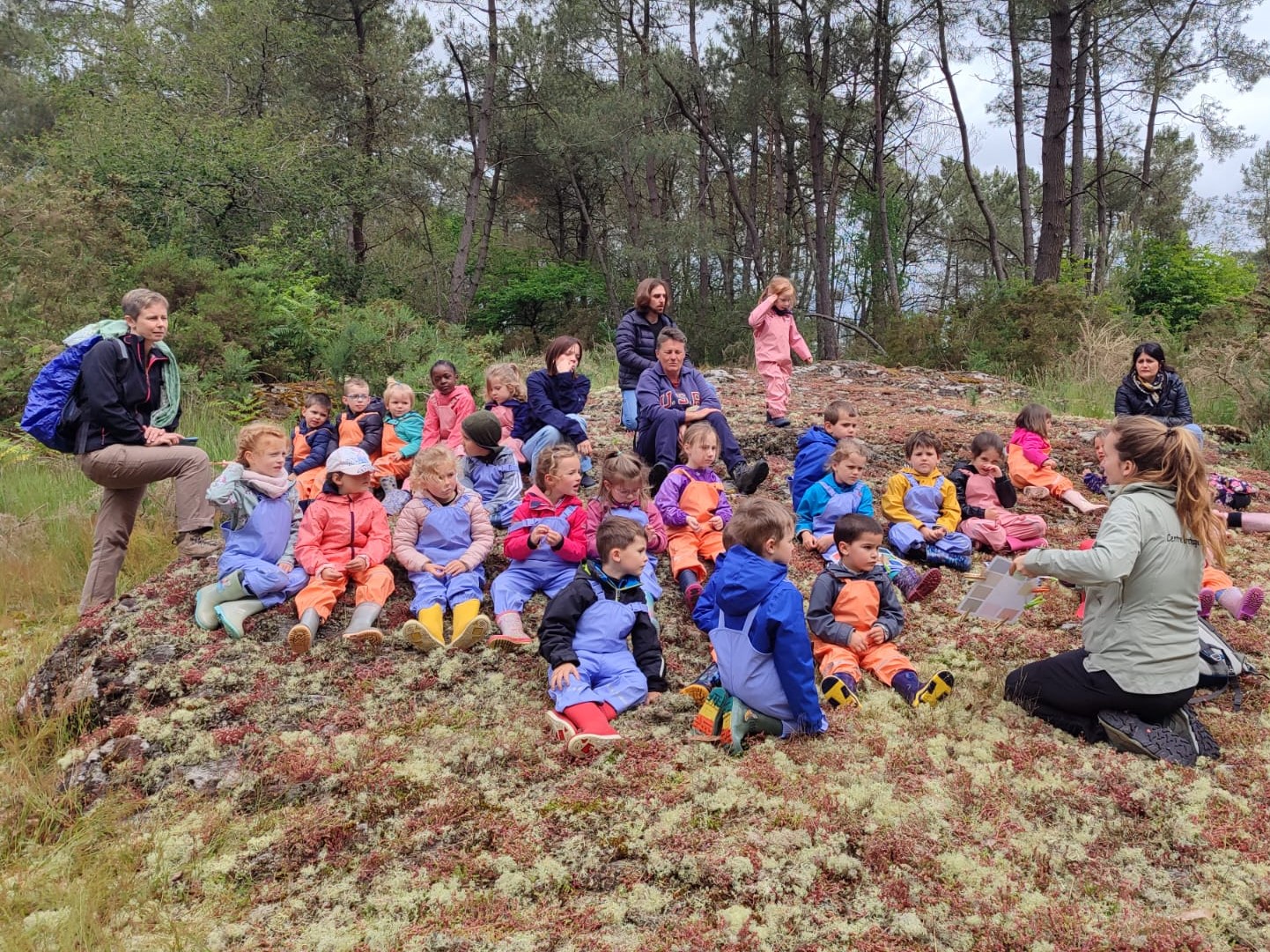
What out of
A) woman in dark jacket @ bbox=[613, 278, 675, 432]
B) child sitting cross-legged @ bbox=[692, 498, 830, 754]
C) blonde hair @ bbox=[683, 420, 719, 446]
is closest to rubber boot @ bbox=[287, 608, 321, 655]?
child sitting cross-legged @ bbox=[692, 498, 830, 754]

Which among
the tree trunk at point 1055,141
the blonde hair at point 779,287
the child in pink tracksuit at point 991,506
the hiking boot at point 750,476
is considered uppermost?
the tree trunk at point 1055,141

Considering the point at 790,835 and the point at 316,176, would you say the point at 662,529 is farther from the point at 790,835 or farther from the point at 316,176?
the point at 316,176

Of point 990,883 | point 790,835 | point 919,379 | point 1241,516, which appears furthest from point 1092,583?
point 919,379

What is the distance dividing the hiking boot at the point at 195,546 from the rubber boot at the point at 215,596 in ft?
2.01

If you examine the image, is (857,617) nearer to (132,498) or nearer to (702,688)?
(702,688)

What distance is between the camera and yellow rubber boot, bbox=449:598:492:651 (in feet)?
14.1

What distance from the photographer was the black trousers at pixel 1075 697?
343 cm

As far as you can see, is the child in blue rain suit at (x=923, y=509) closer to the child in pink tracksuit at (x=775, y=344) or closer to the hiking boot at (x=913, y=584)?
the hiking boot at (x=913, y=584)

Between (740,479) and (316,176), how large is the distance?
14525mm

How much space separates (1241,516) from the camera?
6051mm

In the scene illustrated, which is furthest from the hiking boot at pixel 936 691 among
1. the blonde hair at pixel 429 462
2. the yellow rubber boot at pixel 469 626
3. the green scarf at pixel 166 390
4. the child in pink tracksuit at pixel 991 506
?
the green scarf at pixel 166 390

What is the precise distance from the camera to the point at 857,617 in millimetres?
4230

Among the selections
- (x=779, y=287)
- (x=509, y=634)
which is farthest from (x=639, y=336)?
(x=509, y=634)

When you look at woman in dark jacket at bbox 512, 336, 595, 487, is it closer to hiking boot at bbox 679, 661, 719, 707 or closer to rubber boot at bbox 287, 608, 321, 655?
rubber boot at bbox 287, 608, 321, 655
